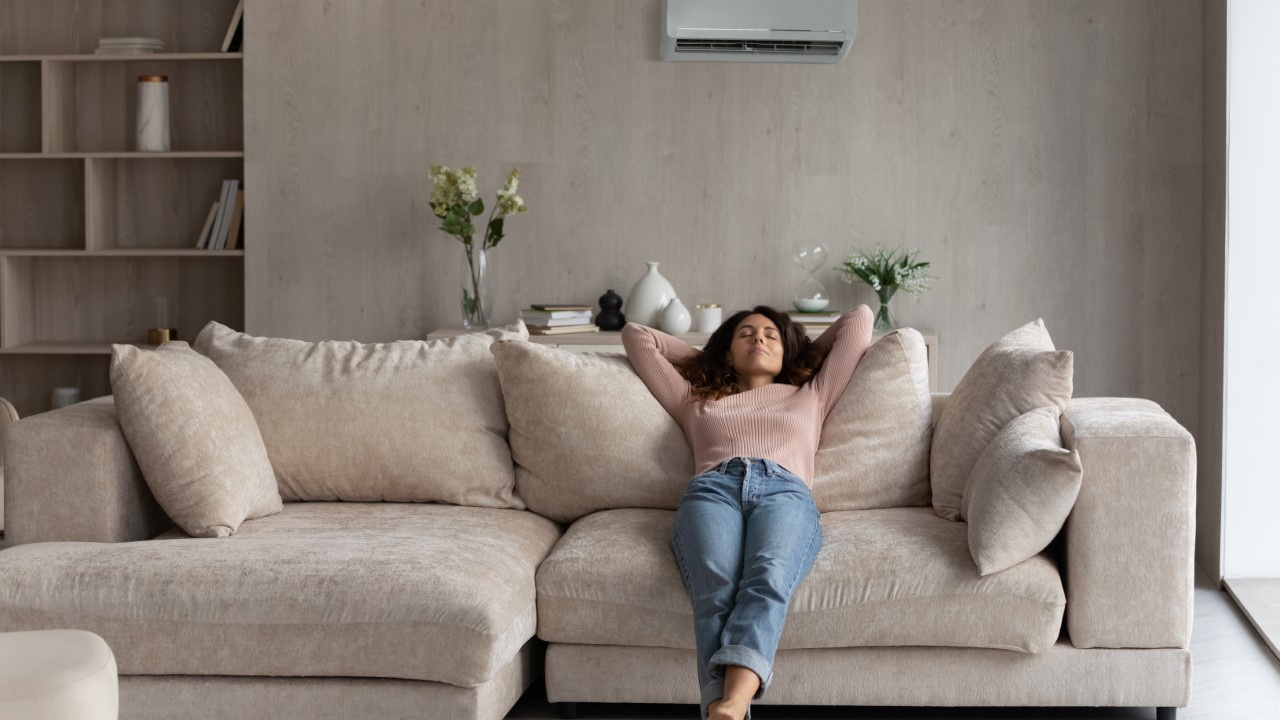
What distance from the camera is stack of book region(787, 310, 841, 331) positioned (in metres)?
4.59

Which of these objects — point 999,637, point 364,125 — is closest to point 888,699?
point 999,637

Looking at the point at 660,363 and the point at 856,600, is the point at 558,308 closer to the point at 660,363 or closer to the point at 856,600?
the point at 660,363

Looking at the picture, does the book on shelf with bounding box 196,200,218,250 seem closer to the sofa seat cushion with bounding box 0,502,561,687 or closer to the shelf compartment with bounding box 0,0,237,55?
the shelf compartment with bounding box 0,0,237,55

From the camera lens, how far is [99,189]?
16.8 ft

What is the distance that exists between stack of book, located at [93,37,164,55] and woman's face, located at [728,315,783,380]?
9.29ft

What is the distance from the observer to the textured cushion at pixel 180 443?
290 centimetres

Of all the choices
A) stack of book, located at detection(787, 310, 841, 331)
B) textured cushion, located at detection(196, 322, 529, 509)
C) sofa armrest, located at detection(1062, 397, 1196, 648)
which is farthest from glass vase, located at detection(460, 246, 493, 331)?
sofa armrest, located at detection(1062, 397, 1196, 648)

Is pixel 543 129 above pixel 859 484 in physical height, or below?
above

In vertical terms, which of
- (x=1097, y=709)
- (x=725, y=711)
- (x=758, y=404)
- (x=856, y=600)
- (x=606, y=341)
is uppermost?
(x=606, y=341)

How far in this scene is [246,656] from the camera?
253cm

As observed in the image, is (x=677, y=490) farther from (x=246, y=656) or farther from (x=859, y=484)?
(x=246, y=656)

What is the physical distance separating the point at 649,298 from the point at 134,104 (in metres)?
2.20

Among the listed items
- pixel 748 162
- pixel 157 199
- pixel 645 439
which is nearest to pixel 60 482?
pixel 645 439

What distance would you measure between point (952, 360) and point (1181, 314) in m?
0.83
